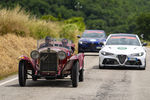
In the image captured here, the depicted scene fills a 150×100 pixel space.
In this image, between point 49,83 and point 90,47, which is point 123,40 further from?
point 90,47

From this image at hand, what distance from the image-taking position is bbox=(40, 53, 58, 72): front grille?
467 inches

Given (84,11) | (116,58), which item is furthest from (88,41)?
(84,11)

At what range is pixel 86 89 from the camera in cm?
1127

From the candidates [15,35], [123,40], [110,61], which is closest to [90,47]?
[15,35]

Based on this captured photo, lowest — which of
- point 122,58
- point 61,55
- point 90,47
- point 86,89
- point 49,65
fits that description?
point 86,89

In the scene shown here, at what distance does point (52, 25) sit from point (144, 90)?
2050 centimetres

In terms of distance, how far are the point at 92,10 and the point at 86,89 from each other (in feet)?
385

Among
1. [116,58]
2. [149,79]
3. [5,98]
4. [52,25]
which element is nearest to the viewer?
[5,98]

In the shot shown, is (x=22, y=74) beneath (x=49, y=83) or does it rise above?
above

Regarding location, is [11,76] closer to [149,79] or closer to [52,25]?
[149,79]

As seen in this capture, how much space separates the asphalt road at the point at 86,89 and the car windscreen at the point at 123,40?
3876mm

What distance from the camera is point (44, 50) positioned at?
11992mm

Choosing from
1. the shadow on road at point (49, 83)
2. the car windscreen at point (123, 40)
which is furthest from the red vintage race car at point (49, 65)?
the car windscreen at point (123, 40)

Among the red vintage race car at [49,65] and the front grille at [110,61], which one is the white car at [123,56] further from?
the red vintage race car at [49,65]
